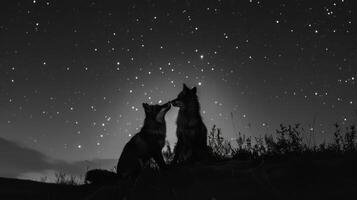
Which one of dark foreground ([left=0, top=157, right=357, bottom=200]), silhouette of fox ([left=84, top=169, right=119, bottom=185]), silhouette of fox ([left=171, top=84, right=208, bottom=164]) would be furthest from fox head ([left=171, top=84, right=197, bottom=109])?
dark foreground ([left=0, top=157, right=357, bottom=200])

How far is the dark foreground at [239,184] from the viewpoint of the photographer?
478 cm

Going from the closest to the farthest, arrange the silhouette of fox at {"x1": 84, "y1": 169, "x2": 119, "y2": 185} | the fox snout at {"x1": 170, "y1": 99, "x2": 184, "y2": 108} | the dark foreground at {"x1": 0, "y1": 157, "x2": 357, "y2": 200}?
1. the dark foreground at {"x1": 0, "y1": 157, "x2": 357, "y2": 200}
2. the silhouette of fox at {"x1": 84, "y1": 169, "x2": 119, "y2": 185}
3. the fox snout at {"x1": 170, "y1": 99, "x2": 184, "y2": 108}

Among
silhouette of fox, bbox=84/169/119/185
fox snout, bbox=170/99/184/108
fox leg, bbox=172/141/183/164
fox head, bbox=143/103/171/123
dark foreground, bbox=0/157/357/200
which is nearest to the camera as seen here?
dark foreground, bbox=0/157/357/200

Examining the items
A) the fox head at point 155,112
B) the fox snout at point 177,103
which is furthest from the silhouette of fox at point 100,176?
the fox snout at point 177,103

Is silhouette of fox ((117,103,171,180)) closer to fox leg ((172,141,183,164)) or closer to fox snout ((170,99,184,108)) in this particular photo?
fox leg ((172,141,183,164))

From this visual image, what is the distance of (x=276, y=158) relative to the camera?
21.6ft

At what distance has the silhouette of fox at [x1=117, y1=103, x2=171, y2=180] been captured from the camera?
301 inches

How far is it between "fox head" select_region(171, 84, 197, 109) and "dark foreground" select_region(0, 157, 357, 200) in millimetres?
3599

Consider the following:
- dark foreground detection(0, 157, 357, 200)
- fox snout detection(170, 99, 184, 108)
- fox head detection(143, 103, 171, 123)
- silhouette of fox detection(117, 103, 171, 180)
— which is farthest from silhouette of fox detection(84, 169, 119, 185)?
fox snout detection(170, 99, 184, 108)

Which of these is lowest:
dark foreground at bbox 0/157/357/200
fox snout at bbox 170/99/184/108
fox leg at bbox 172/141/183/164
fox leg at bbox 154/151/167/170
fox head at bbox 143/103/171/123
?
dark foreground at bbox 0/157/357/200

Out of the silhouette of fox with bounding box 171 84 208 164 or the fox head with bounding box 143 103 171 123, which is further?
the silhouette of fox with bounding box 171 84 208 164

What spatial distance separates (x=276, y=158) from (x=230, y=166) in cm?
100

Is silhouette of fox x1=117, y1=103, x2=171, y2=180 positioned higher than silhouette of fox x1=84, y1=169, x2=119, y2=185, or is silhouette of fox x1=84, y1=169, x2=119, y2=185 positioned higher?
silhouette of fox x1=117, y1=103, x2=171, y2=180

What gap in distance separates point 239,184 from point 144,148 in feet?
9.80
